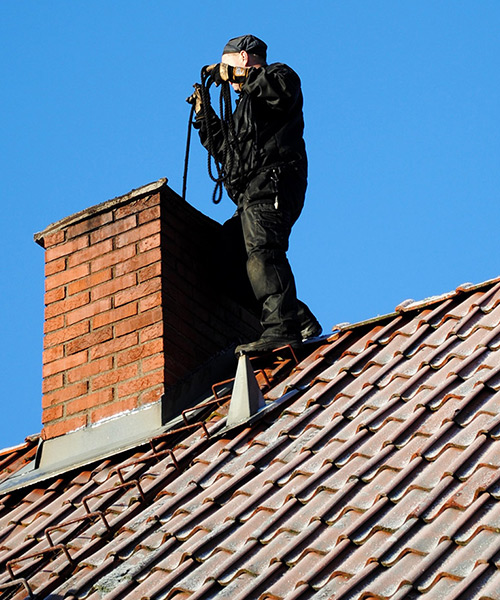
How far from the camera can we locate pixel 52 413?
7.80m

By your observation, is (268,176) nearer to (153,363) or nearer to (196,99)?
(196,99)

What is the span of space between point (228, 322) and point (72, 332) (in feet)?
3.34

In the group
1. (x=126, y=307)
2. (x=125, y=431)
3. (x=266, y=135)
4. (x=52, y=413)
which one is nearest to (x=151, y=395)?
(x=125, y=431)

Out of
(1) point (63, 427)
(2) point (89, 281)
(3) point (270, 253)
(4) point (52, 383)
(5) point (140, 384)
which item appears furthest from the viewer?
(2) point (89, 281)

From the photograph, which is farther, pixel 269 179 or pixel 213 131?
pixel 213 131

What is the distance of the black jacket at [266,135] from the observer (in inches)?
305

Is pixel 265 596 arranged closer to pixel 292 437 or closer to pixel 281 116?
pixel 292 437

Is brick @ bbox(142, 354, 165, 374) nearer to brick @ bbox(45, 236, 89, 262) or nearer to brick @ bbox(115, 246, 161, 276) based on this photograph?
brick @ bbox(115, 246, 161, 276)

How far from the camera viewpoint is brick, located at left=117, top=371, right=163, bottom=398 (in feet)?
24.2

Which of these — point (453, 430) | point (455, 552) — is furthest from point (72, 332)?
point (455, 552)

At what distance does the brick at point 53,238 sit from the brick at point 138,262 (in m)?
0.58

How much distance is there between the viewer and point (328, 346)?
7.07 m

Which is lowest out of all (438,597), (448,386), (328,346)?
(438,597)

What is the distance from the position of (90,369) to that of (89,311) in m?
0.39
